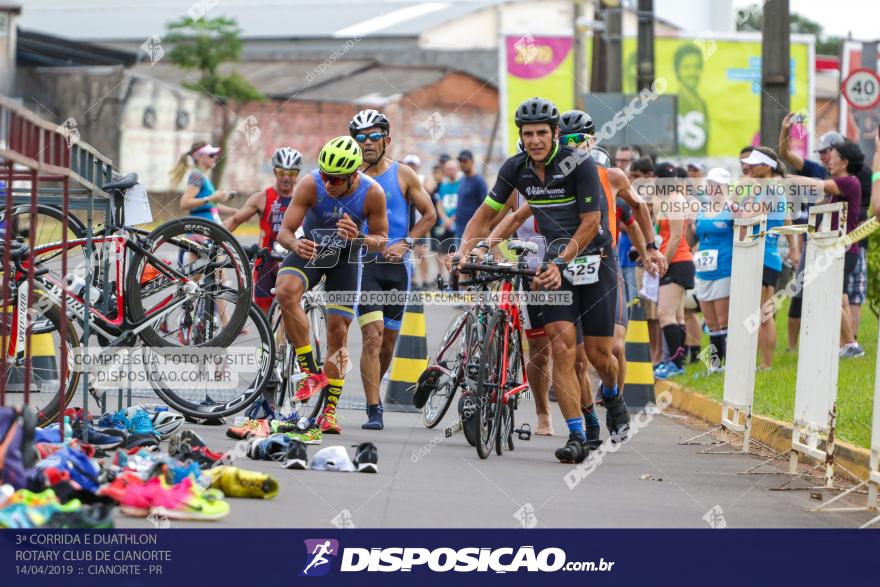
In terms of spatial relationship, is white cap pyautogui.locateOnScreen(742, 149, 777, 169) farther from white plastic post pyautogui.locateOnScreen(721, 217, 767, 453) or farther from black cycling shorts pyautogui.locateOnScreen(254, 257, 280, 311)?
black cycling shorts pyautogui.locateOnScreen(254, 257, 280, 311)

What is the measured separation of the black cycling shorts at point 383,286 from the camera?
10.8 metres

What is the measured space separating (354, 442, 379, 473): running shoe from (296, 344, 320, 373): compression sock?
1.71m

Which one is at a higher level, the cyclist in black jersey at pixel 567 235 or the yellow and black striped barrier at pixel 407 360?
the cyclist in black jersey at pixel 567 235

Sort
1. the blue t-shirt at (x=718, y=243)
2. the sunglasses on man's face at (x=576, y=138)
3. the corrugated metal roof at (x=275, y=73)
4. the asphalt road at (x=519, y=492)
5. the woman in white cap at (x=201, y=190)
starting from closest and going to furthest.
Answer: the asphalt road at (x=519, y=492), the sunglasses on man's face at (x=576, y=138), the woman in white cap at (x=201, y=190), the blue t-shirt at (x=718, y=243), the corrugated metal roof at (x=275, y=73)

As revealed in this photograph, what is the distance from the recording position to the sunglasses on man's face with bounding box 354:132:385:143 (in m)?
11.2

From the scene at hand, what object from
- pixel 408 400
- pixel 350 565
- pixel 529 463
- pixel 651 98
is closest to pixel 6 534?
pixel 350 565

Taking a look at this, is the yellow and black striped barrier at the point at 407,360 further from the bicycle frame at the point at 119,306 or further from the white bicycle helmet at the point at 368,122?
the bicycle frame at the point at 119,306

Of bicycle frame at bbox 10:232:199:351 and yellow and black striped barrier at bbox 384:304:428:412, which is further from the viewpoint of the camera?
yellow and black striped barrier at bbox 384:304:428:412

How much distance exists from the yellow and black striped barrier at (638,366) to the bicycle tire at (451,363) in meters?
2.31

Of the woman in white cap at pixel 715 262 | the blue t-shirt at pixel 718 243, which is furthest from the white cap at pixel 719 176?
the blue t-shirt at pixel 718 243

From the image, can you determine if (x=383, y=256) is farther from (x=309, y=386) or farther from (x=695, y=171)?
(x=695, y=171)

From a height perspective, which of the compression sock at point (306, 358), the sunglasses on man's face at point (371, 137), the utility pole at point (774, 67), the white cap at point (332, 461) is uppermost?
the utility pole at point (774, 67)

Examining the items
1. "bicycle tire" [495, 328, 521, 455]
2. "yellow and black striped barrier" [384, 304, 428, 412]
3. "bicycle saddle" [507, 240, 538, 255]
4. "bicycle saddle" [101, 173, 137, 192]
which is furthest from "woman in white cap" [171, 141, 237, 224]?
"bicycle saddle" [507, 240, 538, 255]

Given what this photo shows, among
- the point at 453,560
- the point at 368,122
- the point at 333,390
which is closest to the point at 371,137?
the point at 368,122
